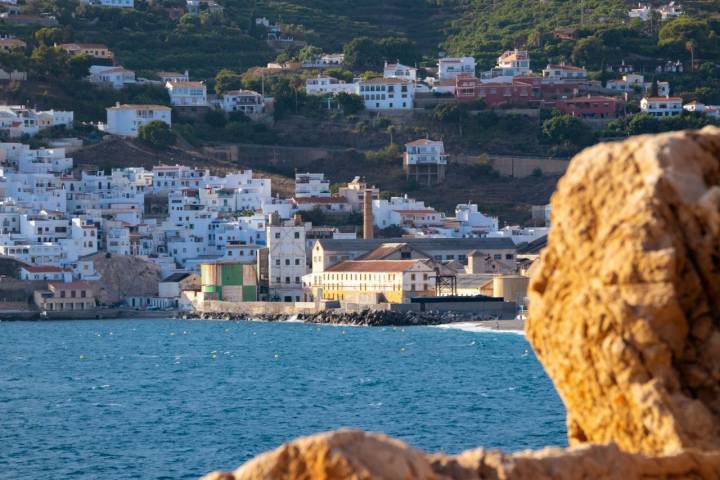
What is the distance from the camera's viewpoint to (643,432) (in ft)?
22.8

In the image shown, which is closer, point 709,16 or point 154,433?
point 154,433

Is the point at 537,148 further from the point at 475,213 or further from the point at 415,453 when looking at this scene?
the point at 415,453

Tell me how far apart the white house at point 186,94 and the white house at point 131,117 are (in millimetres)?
5930

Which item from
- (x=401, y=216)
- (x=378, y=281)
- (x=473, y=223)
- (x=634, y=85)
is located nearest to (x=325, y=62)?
(x=634, y=85)

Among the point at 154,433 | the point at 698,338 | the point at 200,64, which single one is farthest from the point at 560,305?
the point at 200,64

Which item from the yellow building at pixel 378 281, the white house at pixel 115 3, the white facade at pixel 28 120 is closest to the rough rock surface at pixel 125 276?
the yellow building at pixel 378 281

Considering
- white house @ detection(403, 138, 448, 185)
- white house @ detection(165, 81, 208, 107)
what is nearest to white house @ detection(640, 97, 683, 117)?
white house @ detection(403, 138, 448, 185)

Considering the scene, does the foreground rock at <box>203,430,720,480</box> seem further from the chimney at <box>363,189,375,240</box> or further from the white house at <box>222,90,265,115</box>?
the white house at <box>222,90,265,115</box>

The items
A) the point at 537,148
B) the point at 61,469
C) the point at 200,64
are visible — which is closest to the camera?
the point at 61,469

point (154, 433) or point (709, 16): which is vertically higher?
point (709, 16)

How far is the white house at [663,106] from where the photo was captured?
335ft

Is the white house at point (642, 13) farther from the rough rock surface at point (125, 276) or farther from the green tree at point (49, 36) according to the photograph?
the rough rock surface at point (125, 276)

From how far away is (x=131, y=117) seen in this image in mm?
99438

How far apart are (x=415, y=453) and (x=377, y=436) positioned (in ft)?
0.51
